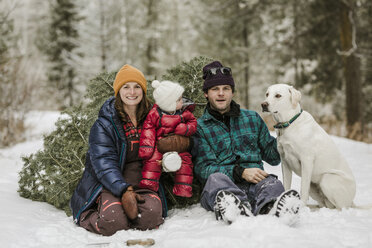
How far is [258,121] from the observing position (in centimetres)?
366

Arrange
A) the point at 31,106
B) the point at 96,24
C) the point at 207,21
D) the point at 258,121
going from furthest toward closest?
the point at 96,24 < the point at 207,21 < the point at 31,106 < the point at 258,121

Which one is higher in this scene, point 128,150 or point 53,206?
point 128,150

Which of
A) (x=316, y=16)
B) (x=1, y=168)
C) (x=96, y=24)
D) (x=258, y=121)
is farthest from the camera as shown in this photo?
(x=96, y=24)

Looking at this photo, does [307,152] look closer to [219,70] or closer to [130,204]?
[219,70]

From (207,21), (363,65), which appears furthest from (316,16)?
(207,21)

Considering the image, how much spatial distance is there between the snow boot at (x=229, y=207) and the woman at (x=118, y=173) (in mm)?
631

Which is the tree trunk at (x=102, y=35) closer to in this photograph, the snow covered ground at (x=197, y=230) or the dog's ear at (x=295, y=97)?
the snow covered ground at (x=197, y=230)

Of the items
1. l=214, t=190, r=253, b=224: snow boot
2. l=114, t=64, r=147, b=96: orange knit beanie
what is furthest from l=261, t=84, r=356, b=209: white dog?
l=114, t=64, r=147, b=96: orange knit beanie

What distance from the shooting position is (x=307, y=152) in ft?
10.6

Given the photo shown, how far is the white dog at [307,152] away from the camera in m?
3.24

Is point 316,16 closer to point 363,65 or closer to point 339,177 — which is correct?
point 363,65

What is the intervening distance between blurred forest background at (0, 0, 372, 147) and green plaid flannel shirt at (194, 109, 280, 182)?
1.40 meters

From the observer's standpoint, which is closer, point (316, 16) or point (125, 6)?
point (316, 16)

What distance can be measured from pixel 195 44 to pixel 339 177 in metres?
20.2
